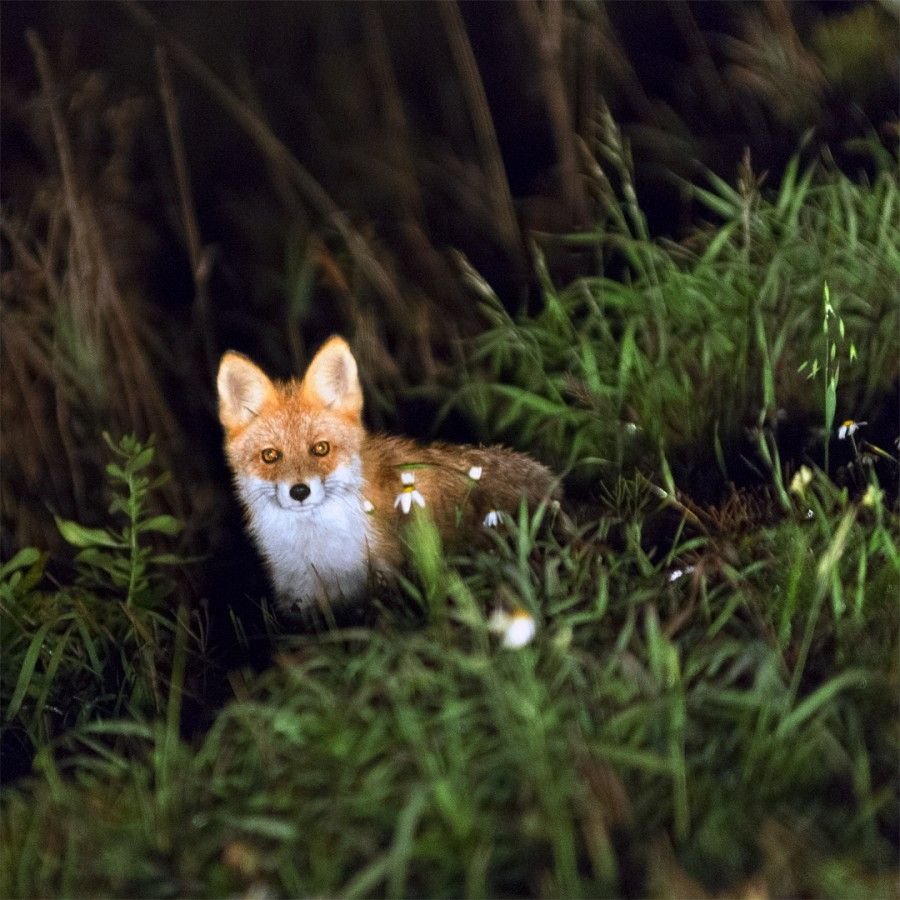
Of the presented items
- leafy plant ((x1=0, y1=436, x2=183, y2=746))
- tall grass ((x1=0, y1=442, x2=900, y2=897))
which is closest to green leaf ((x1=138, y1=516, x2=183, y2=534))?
leafy plant ((x1=0, y1=436, x2=183, y2=746))

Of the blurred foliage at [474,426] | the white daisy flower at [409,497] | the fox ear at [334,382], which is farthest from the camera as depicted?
the fox ear at [334,382]

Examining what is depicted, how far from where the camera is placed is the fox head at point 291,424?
486cm

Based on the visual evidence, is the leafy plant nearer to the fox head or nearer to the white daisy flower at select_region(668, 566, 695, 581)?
the fox head

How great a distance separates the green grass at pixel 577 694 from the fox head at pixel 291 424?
1.44ft

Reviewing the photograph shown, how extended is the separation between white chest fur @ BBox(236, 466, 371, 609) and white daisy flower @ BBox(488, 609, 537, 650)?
121cm

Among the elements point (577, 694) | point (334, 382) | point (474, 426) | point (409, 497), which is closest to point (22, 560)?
point (334, 382)

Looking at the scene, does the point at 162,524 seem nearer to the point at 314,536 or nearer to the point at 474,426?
the point at 314,536

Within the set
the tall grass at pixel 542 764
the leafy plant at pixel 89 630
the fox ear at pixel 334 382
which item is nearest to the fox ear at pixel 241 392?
the fox ear at pixel 334 382

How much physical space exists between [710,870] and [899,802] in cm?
54

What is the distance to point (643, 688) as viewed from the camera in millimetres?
3338

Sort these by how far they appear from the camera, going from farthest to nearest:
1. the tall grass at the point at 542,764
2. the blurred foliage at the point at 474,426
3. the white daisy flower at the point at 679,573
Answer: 1. the white daisy flower at the point at 679,573
2. the blurred foliage at the point at 474,426
3. the tall grass at the point at 542,764

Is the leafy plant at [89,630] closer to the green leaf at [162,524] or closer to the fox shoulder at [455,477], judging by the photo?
the green leaf at [162,524]

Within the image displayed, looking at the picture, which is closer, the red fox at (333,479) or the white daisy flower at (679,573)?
the white daisy flower at (679,573)

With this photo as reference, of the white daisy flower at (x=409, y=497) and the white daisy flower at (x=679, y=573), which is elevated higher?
the white daisy flower at (x=409, y=497)
